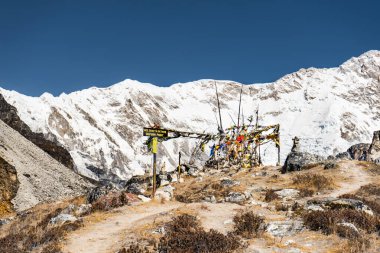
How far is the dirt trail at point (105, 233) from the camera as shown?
1244cm

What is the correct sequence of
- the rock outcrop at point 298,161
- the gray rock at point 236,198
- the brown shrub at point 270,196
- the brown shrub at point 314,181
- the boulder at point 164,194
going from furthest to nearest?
the rock outcrop at point 298,161 < the brown shrub at point 314,181 < the boulder at point 164,194 < the brown shrub at point 270,196 < the gray rock at point 236,198

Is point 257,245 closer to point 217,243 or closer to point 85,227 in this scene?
point 217,243

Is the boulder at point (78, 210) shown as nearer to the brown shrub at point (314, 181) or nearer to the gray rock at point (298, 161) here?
the brown shrub at point (314, 181)

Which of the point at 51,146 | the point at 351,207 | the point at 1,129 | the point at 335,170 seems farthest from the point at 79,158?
the point at 351,207

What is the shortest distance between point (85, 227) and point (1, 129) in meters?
37.1

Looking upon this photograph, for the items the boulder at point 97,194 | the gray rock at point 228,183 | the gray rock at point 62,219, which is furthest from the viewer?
the gray rock at point 228,183

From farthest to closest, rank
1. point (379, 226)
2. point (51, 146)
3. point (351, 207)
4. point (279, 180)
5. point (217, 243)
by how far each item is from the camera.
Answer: point (51, 146), point (279, 180), point (351, 207), point (379, 226), point (217, 243)

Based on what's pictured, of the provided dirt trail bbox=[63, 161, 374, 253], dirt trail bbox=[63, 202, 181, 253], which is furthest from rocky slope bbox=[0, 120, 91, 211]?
dirt trail bbox=[63, 202, 181, 253]

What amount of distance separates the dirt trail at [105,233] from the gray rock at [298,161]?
17605 millimetres

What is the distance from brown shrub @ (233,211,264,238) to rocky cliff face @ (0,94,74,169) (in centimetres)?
7899

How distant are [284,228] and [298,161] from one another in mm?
21316

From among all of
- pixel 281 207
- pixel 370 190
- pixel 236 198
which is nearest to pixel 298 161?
pixel 370 190

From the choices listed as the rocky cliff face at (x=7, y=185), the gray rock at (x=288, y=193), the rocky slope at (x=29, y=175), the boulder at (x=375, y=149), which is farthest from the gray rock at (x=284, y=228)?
the boulder at (x=375, y=149)

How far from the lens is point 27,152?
156ft
